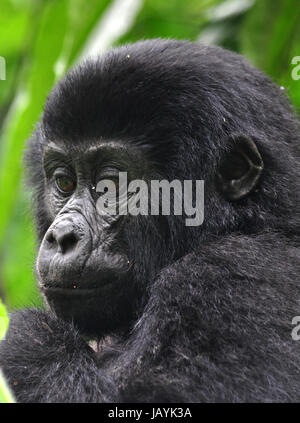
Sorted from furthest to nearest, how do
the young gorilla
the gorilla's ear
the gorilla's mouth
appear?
the gorilla's ear < the gorilla's mouth < the young gorilla

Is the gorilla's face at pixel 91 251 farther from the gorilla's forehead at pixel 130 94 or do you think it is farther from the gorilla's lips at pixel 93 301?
the gorilla's forehead at pixel 130 94

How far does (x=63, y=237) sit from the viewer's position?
10.1 ft

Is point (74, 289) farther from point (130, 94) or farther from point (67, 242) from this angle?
point (130, 94)

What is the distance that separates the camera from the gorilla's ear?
Result: 3.19 m

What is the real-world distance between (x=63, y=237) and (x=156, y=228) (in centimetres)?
40

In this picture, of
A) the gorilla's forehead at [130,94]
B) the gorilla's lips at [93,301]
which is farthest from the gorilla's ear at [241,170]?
the gorilla's lips at [93,301]

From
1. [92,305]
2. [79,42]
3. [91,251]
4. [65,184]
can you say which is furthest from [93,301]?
[79,42]

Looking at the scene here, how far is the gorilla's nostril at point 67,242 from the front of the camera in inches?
121

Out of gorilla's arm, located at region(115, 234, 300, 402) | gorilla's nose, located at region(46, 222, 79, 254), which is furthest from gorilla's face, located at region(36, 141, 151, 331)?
gorilla's arm, located at region(115, 234, 300, 402)

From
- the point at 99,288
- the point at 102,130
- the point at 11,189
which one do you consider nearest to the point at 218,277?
the point at 99,288

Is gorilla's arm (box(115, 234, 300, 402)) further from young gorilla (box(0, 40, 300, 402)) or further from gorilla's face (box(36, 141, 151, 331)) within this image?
gorilla's face (box(36, 141, 151, 331))

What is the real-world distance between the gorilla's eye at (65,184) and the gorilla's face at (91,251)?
2.8 inches

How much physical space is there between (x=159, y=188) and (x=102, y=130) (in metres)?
0.36

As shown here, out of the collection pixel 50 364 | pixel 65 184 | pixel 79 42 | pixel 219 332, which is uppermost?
pixel 79 42
